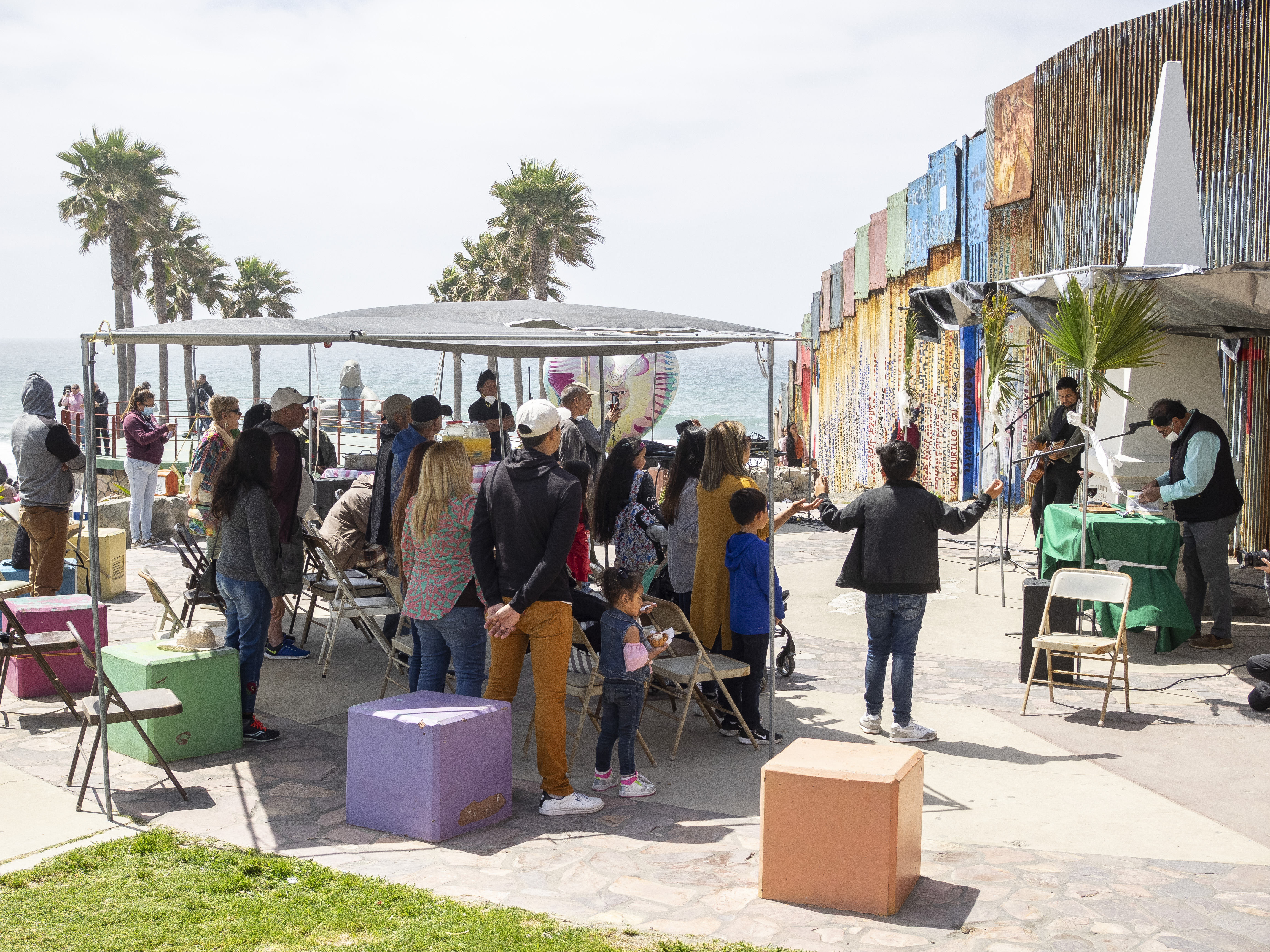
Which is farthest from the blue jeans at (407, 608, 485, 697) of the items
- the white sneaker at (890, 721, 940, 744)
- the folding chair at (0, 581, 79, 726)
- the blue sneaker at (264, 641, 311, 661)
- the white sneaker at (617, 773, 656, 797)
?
the blue sneaker at (264, 641, 311, 661)

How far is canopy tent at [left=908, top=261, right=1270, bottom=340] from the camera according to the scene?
8227 millimetres

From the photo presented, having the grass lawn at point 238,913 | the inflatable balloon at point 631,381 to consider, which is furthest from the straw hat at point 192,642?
the inflatable balloon at point 631,381

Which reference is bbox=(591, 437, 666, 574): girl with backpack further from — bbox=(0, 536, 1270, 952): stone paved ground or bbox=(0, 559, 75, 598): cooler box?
bbox=(0, 559, 75, 598): cooler box

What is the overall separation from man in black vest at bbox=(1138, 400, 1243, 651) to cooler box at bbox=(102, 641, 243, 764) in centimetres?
659

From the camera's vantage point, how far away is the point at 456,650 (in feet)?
18.0

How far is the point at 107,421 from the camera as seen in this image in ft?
78.8

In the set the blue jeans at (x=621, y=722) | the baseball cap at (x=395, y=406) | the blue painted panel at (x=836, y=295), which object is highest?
the blue painted panel at (x=836, y=295)

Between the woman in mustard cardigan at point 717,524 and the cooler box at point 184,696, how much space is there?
2.57 m

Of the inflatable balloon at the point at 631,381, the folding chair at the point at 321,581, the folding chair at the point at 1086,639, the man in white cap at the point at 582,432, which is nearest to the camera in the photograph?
the folding chair at the point at 1086,639

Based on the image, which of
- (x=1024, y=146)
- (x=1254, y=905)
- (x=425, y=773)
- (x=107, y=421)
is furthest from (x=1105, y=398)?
(x=107, y=421)

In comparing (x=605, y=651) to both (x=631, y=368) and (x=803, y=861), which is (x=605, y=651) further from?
(x=631, y=368)

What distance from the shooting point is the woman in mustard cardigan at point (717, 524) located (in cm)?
617

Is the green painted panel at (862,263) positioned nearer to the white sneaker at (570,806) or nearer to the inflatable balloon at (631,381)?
the inflatable balloon at (631,381)

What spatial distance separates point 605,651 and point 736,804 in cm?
95
